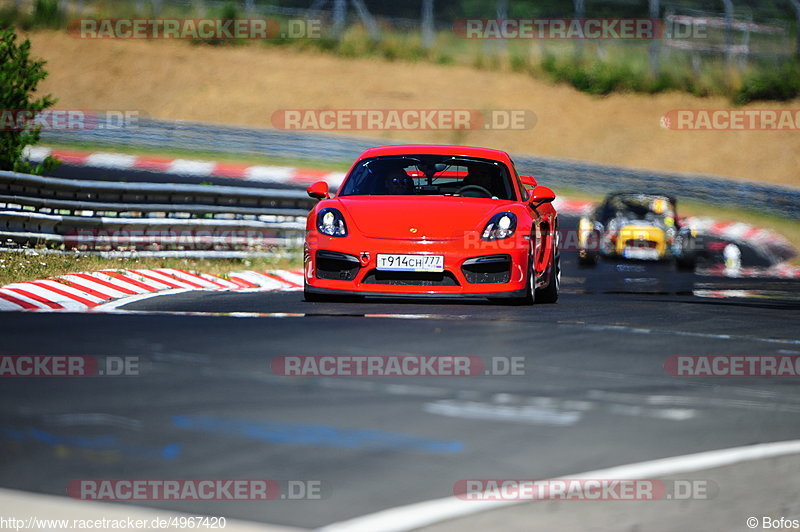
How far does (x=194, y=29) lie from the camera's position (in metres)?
43.6

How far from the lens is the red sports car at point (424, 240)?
32.8 feet

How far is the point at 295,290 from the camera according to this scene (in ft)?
41.2

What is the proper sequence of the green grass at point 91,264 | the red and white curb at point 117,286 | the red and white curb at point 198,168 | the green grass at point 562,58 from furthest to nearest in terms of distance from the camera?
the green grass at point 562,58, the red and white curb at point 198,168, the green grass at point 91,264, the red and white curb at point 117,286

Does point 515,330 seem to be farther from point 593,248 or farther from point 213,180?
point 213,180

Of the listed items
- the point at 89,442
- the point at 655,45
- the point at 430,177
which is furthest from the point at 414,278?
the point at 655,45

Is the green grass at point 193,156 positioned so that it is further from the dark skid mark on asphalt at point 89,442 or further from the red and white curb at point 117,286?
the dark skid mark on asphalt at point 89,442

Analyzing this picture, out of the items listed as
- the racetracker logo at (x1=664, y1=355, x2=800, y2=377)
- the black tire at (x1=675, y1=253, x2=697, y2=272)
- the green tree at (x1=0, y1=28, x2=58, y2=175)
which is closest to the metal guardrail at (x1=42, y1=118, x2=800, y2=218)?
the black tire at (x1=675, y1=253, x2=697, y2=272)

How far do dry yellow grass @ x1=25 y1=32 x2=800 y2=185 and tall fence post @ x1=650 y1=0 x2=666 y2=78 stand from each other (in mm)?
863

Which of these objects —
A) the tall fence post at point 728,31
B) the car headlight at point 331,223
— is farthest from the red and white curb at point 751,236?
the car headlight at point 331,223

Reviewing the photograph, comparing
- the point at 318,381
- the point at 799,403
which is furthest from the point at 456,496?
the point at 799,403

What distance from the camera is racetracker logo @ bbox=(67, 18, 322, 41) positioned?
4231cm
